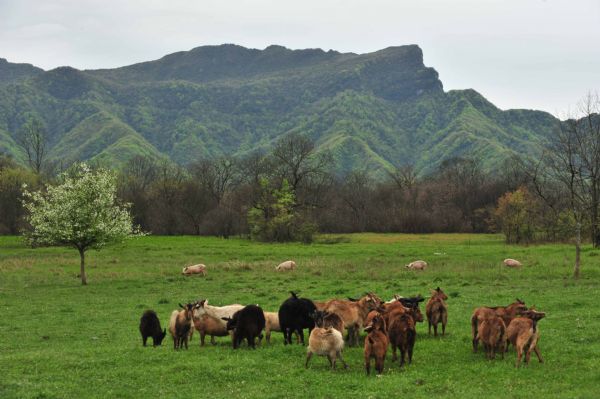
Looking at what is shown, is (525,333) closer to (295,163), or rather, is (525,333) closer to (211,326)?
(211,326)

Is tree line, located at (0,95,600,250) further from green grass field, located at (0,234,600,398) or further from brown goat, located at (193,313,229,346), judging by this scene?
brown goat, located at (193,313,229,346)

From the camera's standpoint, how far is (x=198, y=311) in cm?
1936

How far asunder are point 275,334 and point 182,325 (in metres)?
4.86

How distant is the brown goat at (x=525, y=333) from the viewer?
49.5ft

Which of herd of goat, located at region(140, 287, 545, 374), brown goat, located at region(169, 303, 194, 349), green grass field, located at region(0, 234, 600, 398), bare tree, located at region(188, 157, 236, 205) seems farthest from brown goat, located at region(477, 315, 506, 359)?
bare tree, located at region(188, 157, 236, 205)

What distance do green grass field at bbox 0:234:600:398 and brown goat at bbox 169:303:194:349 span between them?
0.64m

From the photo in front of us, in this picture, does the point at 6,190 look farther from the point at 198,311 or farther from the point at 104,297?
the point at 198,311

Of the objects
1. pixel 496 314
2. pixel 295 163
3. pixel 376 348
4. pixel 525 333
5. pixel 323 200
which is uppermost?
pixel 295 163

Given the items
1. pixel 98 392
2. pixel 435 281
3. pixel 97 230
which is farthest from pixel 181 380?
pixel 97 230

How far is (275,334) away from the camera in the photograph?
2244cm

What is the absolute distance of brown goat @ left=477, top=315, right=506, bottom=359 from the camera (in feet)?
52.4

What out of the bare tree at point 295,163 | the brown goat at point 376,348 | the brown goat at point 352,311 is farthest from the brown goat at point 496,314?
the bare tree at point 295,163

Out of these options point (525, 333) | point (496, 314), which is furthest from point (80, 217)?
point (525, 333)

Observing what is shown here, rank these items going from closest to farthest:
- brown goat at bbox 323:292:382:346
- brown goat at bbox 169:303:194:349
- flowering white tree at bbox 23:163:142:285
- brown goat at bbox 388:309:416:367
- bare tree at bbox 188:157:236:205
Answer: brown goat at bbox 388:309:416:367, brown goat at bbox 323:292:382:346, brown goat at bbox 169:303:194:349, flowering white tree at bbox 23:163:142:285, bare tree at bbox 188:157:236:205
